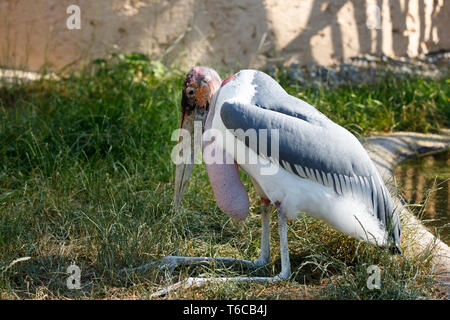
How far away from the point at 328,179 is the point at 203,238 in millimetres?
1019

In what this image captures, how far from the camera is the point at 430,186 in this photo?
455 cm

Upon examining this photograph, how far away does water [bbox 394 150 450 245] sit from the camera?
12.9 ft

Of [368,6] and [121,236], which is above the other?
[368,6]

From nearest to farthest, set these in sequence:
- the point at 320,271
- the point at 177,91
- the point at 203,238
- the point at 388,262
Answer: the point at 388,262
the point at 320,271
the point at 203,238
the point at 177,91

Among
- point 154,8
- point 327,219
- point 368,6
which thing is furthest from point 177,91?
point 368,6

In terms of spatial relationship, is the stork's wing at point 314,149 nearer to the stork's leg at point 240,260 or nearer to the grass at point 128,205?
the grass at point 128,205

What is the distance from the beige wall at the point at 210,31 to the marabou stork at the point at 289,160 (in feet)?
11.3

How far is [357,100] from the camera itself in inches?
245

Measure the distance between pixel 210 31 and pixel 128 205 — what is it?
3643mm

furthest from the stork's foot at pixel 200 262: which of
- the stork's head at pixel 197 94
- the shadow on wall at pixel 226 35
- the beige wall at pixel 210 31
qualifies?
the shadow on wall at pixel 226 35

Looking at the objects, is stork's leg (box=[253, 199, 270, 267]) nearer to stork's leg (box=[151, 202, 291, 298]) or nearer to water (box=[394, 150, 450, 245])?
stork's leg (box=[151, 202, 291, 298])

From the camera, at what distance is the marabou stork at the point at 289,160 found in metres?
3.09

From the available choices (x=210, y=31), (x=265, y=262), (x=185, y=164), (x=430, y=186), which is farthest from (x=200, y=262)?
(x=210, y=31)

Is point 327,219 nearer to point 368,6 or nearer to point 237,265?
point 237,265
